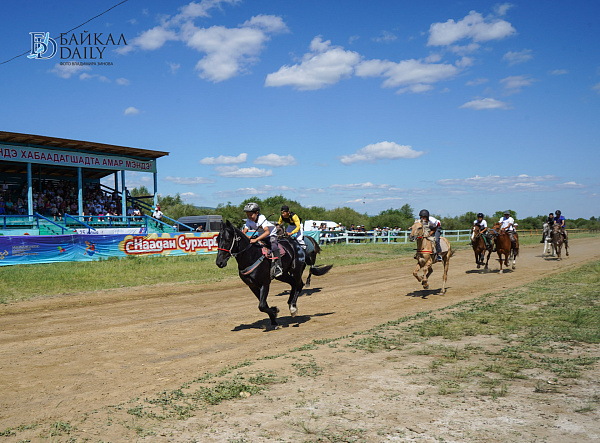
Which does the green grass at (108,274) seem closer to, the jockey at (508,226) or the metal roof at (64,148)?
the jockey at (508,226)

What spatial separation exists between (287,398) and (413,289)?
11.1 metres

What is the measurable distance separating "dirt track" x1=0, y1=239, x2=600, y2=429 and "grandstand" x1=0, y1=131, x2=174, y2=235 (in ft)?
54.4

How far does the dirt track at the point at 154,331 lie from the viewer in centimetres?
623

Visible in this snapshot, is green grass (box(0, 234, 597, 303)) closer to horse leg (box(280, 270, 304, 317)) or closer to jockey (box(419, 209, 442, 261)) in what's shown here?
horse leg (box(280, 270, 304, 317))

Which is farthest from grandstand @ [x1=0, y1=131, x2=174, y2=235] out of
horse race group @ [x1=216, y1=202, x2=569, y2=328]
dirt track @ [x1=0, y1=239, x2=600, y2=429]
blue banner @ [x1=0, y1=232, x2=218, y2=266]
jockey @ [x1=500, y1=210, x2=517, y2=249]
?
jockey @ [x1=500, y1=210, x2=517, y2=249]

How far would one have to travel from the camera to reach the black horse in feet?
29.6

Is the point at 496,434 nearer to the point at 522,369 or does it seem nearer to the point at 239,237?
the point at 522,369

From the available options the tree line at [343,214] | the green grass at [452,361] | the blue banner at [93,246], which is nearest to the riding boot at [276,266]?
the green grass at [452,361]

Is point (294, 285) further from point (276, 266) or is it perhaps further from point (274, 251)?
point (274, 251)

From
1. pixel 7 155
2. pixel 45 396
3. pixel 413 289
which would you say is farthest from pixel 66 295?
pixel 7 155

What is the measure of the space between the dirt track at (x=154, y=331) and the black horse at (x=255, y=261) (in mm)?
714

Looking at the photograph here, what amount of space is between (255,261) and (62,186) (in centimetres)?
3125

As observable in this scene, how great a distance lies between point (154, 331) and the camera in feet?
32.5

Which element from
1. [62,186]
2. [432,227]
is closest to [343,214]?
[62,186]
